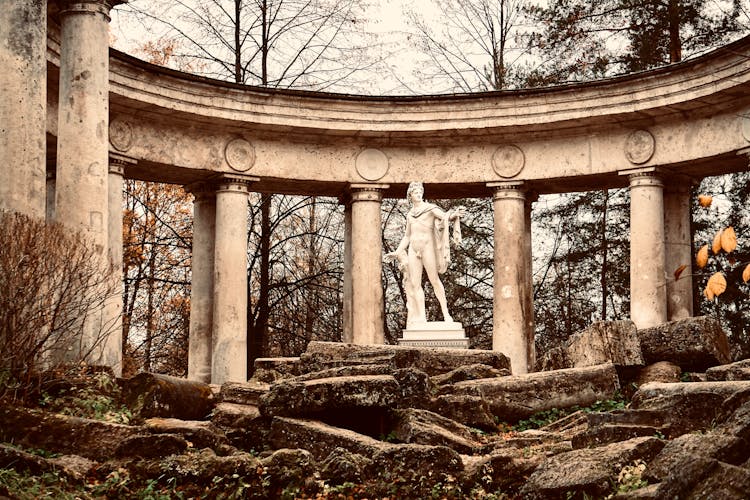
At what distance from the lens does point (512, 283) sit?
29.0 meters

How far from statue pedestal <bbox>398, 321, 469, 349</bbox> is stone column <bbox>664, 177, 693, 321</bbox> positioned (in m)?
7.73

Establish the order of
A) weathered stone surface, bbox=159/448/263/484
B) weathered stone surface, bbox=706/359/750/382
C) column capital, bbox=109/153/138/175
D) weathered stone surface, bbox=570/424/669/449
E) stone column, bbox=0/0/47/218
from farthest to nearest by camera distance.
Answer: column capital, bbox=109/153/138/175 → stone column, bbox=0/0/47/218 → weathered stone surface, bbox=706/359/750/382 → weathered stone surface, bbox=570/424/669/449 → weathered stone surface, bbox=159/448/263/484

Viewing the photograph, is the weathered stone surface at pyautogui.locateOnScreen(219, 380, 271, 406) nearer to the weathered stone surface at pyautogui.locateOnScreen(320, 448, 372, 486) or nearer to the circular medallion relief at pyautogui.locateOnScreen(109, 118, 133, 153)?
the weathered stone surface at pyautogui.locateOnScreen(320, 448, 372, 486)

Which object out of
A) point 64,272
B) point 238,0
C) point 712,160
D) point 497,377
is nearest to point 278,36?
point 238,0

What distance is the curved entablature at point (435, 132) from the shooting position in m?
26.8

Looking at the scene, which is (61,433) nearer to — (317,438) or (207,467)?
(207,467)

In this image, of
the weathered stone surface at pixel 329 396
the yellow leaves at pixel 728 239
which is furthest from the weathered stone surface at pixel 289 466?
the yellow leaves at pixel 728 239

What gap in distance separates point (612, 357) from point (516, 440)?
5.12 meters

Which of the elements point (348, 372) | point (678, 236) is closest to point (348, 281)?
point (678, 236)

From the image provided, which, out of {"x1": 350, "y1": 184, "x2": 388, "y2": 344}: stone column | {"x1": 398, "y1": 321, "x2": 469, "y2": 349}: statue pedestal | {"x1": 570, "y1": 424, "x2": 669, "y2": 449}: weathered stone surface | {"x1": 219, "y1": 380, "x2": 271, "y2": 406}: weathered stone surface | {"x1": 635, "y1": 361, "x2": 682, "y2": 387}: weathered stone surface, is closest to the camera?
{"x1": 570, "y1": 424, "x2": 669, "y2": 449}: weathered stone surface

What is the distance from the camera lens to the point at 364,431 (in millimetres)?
16078

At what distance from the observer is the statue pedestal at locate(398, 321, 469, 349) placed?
24.1 metres

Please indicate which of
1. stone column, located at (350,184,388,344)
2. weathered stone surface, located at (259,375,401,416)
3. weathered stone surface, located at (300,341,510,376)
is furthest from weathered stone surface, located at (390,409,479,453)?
stone column, located at (350,184,388,344)

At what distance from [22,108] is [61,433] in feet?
20.8
